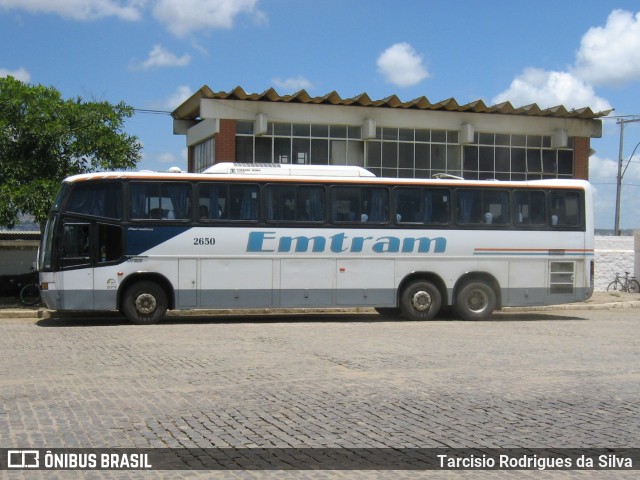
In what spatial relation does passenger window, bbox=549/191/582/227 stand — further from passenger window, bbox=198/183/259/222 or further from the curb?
passenger window, bbox=198/183/259/222

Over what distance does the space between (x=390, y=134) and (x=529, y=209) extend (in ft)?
37.1

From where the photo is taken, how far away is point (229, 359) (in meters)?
13.2

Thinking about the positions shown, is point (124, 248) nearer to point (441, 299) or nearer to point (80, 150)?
point (80, 150)

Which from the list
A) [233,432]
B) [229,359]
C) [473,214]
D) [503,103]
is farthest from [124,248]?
[503,103]

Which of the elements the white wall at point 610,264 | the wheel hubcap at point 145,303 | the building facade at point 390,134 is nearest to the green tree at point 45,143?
the wheel hubcap at point 145,303

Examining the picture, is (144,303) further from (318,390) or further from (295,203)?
(318,390)

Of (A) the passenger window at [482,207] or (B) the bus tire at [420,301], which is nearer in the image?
(B) the bus tire at [420,301]

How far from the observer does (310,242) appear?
66.6ft

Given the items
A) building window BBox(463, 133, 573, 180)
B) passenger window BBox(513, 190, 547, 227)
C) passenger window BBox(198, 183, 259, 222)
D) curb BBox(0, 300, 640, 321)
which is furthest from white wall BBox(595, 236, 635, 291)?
passenger window BBox(198, 183, 259, 222)

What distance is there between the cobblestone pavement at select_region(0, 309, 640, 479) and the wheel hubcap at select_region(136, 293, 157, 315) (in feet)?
4.81

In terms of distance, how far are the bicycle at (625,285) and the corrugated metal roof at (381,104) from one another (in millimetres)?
6370

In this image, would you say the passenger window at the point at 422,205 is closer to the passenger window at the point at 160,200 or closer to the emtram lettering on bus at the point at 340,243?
the emtram lettering on bus at the point at 340,243

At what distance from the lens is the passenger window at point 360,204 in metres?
20.5

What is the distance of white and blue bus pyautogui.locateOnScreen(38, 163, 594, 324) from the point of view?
19.2 meters
